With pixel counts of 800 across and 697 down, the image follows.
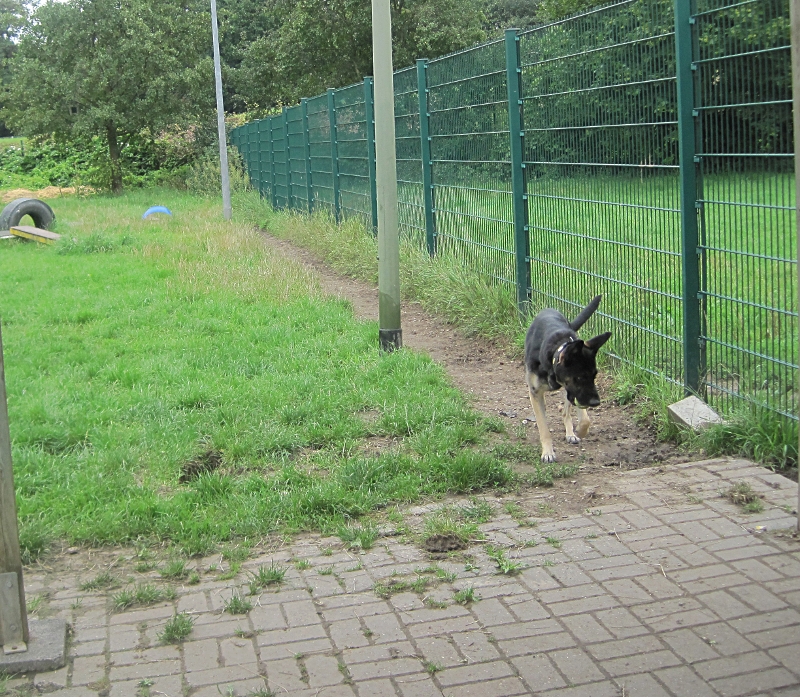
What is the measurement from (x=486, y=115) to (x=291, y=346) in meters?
2.80

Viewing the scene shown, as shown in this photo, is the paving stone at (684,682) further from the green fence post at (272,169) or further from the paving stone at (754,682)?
the green fence post at (272,169)

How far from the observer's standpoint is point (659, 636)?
3580 mm

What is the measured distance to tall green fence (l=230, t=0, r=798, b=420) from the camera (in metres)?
5.22

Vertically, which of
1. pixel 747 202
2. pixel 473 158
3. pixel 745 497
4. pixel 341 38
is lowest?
pixel 745 497

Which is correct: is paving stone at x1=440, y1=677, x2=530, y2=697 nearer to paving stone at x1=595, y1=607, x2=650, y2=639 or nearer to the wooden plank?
paving stone at x1=595, y1=607, x2=650, y2=639

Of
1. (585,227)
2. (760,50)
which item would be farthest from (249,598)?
(585,227)

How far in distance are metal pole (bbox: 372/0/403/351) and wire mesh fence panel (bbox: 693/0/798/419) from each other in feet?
9.48

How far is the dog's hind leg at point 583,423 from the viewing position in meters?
5.80

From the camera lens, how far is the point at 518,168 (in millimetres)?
8383

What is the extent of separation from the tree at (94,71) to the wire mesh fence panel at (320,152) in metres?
14.3

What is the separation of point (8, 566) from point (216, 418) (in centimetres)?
283

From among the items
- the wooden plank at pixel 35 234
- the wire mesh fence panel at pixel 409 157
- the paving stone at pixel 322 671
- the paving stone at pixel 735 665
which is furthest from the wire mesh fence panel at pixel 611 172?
the wooden plank at pixel 35 234

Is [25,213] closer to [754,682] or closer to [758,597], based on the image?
[758,597]

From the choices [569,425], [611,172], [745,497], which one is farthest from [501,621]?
[611,172]
